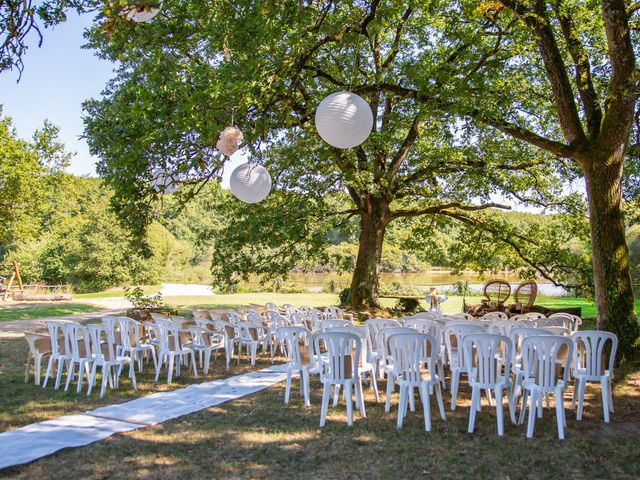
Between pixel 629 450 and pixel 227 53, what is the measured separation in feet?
23.7

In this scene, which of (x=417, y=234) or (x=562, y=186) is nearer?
(x=562, y=186)

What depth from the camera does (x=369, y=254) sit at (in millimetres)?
14828

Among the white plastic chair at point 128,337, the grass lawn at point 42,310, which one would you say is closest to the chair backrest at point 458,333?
the white plastic chair at point 128,337

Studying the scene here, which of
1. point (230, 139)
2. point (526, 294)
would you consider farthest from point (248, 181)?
point (526, 294)

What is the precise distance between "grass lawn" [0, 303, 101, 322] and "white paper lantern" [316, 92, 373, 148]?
13.6 m

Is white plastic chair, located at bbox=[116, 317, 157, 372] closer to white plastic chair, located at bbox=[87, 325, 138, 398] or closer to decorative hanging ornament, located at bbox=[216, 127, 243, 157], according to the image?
white plastic chair, located at bbox=[87, 325, 138, 398]

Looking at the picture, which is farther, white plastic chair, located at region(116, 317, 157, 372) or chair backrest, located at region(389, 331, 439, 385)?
white plastic chair, located at region(116, 317, 157, 372)

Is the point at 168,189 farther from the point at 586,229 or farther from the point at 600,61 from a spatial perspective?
the point at 586,229

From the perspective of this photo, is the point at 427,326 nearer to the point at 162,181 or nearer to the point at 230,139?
the point at 230,139

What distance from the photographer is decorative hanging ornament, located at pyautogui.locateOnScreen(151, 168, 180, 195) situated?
7258 millimetres

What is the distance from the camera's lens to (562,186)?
47.9 feet

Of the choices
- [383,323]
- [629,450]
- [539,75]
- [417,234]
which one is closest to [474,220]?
[417,234]

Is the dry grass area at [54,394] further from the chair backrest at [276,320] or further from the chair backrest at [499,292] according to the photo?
the chair backrest at [499,292]

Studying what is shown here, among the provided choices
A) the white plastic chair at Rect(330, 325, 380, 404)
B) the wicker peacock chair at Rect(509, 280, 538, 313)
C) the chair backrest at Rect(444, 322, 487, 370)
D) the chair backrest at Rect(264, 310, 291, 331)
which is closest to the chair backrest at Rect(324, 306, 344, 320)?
the chair backrest at Rect(264, 310, 291, 331)
